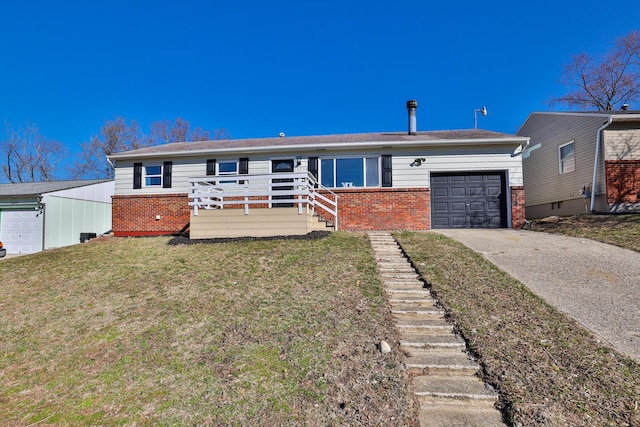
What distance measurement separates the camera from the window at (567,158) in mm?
12898

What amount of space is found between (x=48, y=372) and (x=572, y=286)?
282 inches

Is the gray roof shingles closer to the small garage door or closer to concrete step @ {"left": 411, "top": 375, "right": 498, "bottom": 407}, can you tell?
the small garage door

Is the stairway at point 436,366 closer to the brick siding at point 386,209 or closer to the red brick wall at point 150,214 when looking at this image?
the brick siding at point 386,209

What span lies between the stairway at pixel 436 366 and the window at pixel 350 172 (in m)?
6.66

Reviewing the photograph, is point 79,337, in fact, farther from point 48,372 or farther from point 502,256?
point 502,256

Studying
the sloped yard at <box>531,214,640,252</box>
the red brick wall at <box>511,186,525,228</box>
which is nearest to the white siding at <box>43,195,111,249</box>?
the red brick wall at <box>511,186,525,228</box>

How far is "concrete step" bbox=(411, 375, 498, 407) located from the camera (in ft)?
9.55

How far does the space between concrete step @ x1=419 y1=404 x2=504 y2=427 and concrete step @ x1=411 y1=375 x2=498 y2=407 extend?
2.2 inches

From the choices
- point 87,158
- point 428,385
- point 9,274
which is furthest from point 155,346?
point 87,158

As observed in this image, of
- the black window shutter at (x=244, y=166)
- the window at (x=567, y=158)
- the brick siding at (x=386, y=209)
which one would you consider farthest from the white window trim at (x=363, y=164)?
the window at (x=567, y=158)

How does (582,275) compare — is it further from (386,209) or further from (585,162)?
(585,162)

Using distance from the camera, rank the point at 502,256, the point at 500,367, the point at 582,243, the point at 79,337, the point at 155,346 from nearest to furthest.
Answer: the point at 500,367, the point at 155,346, the point at 79,337, the point at 502,256, the point at 582,243

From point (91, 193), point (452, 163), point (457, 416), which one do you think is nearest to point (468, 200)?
point (452, 163)

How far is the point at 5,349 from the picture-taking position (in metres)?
4.12
